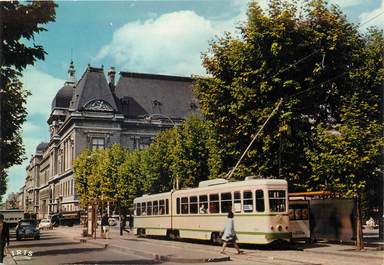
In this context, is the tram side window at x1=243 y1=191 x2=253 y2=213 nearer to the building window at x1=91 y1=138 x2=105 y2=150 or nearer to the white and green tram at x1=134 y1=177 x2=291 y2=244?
the white and green tram at x1=134 y1=177 x2=291 y2=244

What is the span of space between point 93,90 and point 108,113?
547 cm

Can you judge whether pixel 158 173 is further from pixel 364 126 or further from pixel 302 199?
pixel 364 126

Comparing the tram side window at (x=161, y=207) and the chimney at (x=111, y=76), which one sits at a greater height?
the chimney at (x=111, y=76)

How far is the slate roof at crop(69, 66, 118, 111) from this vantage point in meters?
107

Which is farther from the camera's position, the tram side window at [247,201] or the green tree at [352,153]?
the tram side window at [247,201]

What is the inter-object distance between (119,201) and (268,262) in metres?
47.8

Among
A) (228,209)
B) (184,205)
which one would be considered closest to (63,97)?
(184,205)

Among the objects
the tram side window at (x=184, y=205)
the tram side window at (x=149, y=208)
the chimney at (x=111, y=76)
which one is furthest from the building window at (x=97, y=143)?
the tram side window at (x=184, y=205)

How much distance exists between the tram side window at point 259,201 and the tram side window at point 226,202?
6.62 feet

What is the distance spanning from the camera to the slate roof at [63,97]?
13330 centimetres

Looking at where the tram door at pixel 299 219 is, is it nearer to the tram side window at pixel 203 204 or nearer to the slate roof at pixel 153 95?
the tram side window at pixel 203 204

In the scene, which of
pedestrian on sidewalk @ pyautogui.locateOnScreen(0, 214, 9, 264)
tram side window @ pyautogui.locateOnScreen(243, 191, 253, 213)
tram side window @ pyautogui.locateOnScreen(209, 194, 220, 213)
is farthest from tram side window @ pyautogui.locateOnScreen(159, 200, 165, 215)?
pedestrian on sidewalk @ pyautogui.locateOnScreen(0, 214, 9, 264)

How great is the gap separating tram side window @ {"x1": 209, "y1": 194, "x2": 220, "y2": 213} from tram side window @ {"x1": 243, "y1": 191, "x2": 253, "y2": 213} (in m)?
2.45

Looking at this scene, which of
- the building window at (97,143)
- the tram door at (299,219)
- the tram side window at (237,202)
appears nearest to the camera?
the tram side window at (237,202)
